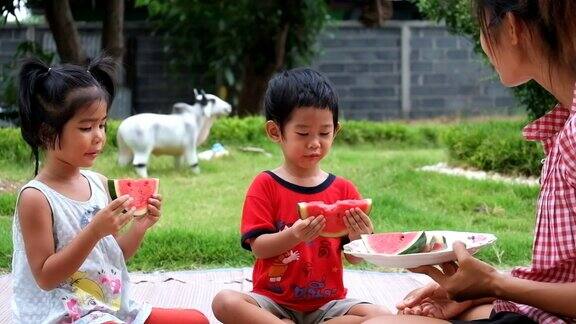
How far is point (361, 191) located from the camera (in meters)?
7.71

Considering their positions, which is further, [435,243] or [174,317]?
[174,317]

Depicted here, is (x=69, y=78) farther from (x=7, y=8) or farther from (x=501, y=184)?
(x=7, y=8)

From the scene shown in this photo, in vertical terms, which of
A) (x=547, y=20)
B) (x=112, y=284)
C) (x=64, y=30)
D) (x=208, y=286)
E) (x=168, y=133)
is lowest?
(x=208, y=286)

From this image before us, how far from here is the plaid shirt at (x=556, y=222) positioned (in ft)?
7.22

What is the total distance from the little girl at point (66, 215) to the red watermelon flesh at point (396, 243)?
0.70 meters

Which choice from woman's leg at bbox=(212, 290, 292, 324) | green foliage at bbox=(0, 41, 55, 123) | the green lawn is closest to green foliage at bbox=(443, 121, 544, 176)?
the green lawn

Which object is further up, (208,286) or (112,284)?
(112,284)

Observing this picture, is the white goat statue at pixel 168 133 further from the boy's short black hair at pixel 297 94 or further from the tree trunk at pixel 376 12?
the tree trunk at pixel 376 12

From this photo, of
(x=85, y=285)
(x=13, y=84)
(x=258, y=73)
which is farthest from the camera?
(x=258, y=73)

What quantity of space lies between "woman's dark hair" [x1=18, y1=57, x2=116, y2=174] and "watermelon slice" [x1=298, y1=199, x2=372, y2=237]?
0.74 metres

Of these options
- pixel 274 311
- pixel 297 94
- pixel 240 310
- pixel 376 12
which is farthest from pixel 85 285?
pixel 376 12

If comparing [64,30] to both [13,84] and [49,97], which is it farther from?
[49,97]

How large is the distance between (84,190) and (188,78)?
11.5 metres

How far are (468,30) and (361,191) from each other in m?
1.85
